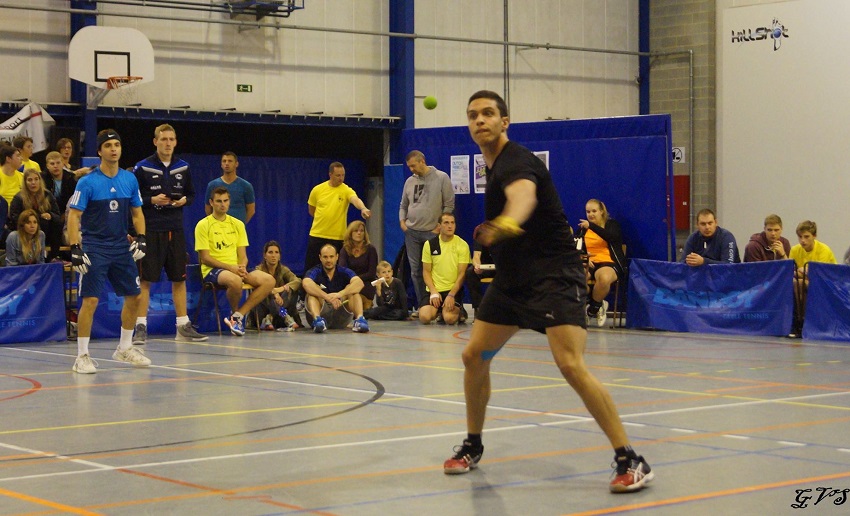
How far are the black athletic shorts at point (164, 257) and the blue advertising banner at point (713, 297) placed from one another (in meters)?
5.32

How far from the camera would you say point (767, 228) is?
13.7 meters

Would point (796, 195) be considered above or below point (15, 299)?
above

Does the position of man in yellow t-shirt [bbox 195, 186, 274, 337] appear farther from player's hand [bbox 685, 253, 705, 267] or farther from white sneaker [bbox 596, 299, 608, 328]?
player's hand [bbox 685, 253, 705, 267]

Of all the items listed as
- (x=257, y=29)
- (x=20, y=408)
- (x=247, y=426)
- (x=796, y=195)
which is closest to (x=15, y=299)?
(x=20, y=408)

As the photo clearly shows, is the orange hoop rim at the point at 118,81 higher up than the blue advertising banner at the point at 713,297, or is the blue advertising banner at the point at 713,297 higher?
the orange hoop rim at the point at 118,81

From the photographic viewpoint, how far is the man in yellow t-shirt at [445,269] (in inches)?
585

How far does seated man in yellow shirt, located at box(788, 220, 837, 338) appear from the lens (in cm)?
1279

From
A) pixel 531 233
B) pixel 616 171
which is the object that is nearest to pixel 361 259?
pixel 616 171

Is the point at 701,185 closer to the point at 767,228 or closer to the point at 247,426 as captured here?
the point at 767,228

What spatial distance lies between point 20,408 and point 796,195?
49.0ft

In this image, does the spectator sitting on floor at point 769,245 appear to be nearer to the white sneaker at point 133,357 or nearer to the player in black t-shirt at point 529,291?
the white sneaker at point 133,357

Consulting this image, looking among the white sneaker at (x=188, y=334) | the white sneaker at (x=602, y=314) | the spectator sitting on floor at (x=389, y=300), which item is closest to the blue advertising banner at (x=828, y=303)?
the white sneaker at (x=602, y=314)

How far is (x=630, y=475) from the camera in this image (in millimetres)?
4906

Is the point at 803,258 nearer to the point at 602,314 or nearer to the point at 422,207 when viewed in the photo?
the point at 602,314
